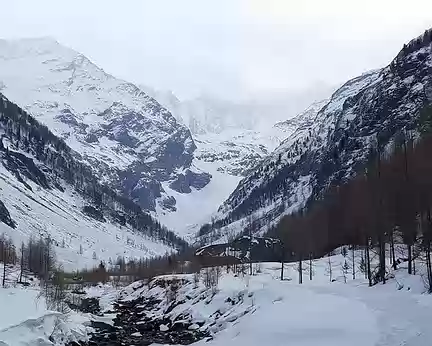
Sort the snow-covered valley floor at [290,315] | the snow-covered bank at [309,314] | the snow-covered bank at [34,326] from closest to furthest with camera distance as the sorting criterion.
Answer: the snow-covered bank at [309,314]
the snow-covered valley floor at [290,315]
the snow-covered bank at [34,326]

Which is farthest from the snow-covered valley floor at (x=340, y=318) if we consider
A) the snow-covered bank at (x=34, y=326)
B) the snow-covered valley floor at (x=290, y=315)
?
the snow-covered bank at (x=34, y=326)

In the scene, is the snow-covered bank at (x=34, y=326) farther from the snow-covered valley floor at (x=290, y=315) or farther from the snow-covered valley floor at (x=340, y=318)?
the snow-covered valley floor at (x=340, y=318)

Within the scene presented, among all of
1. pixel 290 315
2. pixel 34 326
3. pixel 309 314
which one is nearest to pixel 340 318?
pixel 309 314

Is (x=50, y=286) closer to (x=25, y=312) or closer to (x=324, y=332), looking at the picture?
(x=25, y=312)

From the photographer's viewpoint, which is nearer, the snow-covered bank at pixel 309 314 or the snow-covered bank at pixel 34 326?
the snow-covered bank at pixel 309 314

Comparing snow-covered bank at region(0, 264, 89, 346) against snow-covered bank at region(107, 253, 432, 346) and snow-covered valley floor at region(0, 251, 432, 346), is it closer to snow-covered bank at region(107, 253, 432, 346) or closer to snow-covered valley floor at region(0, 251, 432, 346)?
snow-covered valley floor at region(0, 251, 432, 346)

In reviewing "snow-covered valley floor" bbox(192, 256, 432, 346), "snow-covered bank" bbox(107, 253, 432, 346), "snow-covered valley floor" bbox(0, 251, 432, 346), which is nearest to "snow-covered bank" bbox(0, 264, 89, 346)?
"snow-covered valley floor" bbox(0, 251, 432, 346)

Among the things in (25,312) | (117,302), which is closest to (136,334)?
(25,312)

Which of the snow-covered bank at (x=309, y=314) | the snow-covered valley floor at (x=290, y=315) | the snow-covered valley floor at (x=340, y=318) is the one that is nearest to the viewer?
the snow-covered valley floor at (x=340, y=318)

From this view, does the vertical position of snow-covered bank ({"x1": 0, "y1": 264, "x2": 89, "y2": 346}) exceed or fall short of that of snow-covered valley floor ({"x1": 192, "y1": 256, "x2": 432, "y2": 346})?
it falls short

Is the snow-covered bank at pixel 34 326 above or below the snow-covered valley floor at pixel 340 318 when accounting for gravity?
below

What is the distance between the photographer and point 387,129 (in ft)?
629

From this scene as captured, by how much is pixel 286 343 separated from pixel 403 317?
7801mm

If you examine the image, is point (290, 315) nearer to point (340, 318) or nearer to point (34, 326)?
point (340, 318)
